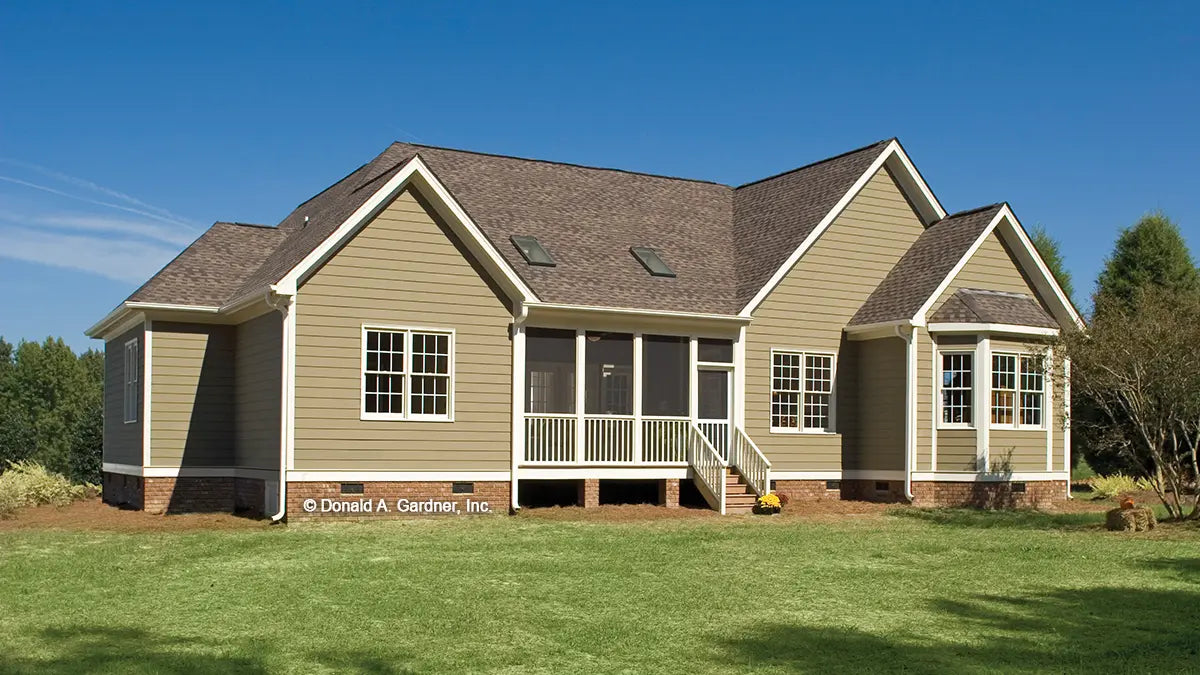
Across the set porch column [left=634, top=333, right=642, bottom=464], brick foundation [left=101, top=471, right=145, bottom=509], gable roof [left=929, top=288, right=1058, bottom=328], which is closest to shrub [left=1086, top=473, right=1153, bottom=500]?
gable roof [left=929, top=288, right=1058, bottom=328]

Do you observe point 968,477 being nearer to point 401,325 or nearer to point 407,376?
point 407,376

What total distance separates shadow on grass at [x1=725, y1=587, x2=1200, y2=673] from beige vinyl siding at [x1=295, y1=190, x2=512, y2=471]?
34.5 ft

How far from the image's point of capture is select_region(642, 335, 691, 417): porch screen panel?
30828 millimetres

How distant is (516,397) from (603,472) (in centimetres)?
249

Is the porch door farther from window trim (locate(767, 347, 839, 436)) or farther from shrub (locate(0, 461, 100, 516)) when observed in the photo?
shrub (locate(0, 461, 100, 516))

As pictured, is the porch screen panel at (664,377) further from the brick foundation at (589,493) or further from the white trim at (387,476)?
the white trim at (387,476)

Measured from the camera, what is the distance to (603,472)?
24.4 m

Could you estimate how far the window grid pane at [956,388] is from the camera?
2594 centimetres

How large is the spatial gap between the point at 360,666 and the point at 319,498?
36.4ft

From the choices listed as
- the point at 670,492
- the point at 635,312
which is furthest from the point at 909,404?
the point at 635,312

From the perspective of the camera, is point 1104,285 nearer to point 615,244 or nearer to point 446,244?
point 615,244

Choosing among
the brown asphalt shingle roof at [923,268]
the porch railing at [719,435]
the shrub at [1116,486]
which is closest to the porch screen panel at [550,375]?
the porch railing at [719,435]

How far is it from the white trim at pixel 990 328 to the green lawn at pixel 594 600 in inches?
223

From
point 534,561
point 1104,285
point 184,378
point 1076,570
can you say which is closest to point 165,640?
point 534,561
